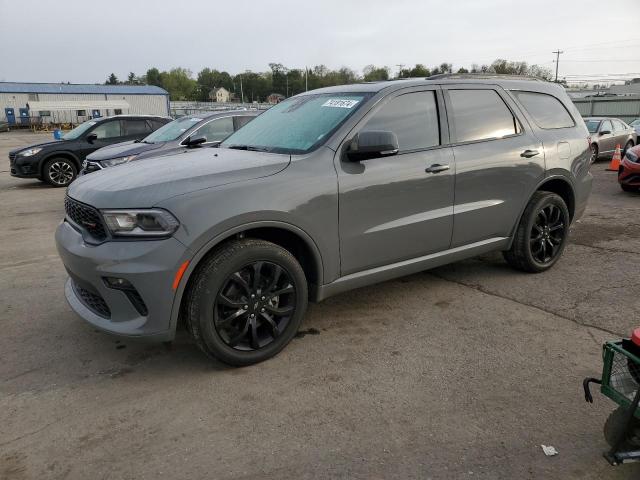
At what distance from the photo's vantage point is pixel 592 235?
21.5ft

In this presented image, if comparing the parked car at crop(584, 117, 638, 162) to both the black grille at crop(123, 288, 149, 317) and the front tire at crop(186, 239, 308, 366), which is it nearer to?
the front tire at crop(186, 239, 308, 366)

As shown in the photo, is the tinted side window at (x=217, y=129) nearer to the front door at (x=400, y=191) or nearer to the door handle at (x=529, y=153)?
the front door at (x=400, y=191)

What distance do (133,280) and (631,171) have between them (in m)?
9.61

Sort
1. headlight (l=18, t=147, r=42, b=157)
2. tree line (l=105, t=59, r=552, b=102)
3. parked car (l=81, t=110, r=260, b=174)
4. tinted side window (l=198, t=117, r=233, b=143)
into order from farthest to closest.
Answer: tree line (l=105, t=59, r=552, b=102), headlight (l=18, t=147, r=42, b=157), tinted side window (l=198, t=117, r=233, b=143), parked car (l=81, t=110, r=260, b=174)

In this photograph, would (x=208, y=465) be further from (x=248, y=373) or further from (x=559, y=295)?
(x=559, y=295)

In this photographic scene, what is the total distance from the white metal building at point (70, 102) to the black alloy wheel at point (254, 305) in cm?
5903

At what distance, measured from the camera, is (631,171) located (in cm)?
940

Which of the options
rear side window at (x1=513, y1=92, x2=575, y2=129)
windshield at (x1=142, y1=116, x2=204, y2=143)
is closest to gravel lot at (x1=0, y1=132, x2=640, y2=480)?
rear side window at (x1=513, y1=92, x2=575, y2=129)

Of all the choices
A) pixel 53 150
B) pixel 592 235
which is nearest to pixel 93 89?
pixel 53 150

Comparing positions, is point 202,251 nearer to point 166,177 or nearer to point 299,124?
point 166,177

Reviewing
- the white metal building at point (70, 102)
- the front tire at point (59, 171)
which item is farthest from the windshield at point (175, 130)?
the white metal building at point (70, 102)

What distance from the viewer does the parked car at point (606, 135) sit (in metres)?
14.3

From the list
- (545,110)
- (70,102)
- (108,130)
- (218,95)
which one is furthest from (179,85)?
(545,110)

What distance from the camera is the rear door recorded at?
13.6 ft
